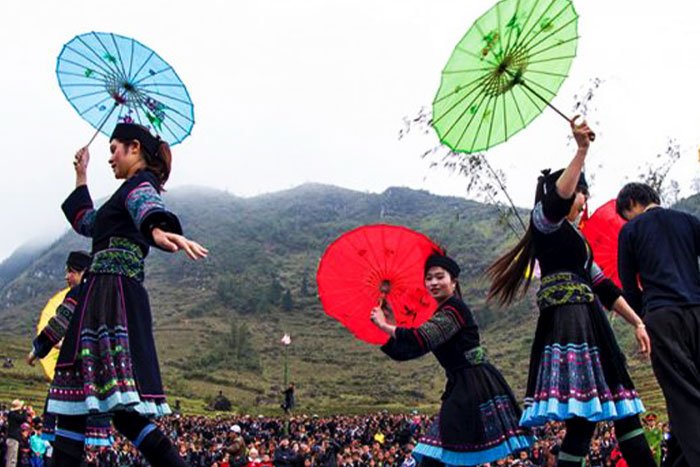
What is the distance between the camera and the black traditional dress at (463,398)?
406 centimetres

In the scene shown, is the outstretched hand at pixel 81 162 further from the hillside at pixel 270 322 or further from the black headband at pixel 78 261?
the hillside at pixel 270 322

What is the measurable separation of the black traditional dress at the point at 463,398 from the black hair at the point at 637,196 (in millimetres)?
1150

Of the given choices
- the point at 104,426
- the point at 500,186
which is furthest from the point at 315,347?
the point at 104,426

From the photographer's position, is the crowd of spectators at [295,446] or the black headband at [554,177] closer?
the black headband at [554,177]

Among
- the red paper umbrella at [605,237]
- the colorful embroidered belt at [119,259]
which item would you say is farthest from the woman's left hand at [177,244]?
the red paper umbrella at [605,237]

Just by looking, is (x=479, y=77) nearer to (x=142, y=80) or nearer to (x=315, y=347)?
(x=142, y=80)

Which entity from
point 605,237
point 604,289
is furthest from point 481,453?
point 605,237

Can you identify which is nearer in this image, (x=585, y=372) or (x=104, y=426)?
(x=585, y=372)

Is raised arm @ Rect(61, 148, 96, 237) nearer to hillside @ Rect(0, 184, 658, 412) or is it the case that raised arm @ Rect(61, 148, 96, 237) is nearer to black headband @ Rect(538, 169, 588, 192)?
black headband @ Rect(538, 169, 588, 192)

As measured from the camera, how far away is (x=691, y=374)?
310 cm

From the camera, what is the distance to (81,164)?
4238 mm

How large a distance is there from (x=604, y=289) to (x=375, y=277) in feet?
6.25

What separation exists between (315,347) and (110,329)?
4115 inches

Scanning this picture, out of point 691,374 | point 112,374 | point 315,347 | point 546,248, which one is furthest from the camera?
point 315,347
